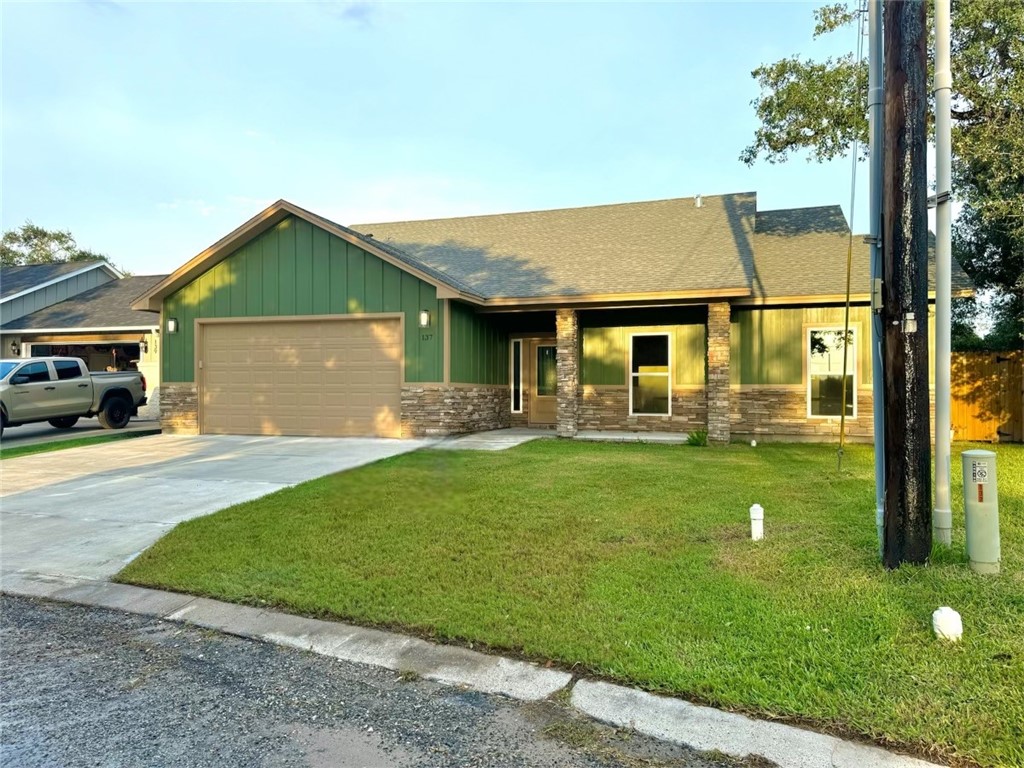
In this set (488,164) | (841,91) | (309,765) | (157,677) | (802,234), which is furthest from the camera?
(488,164)

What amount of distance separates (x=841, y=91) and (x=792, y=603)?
12.2 m

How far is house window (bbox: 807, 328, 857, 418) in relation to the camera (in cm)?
1263

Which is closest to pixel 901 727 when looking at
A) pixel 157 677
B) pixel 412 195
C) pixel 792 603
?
pixel 792 603

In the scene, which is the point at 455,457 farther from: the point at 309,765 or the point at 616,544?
the point at 309,765

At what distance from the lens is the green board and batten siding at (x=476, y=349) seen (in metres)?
12.8

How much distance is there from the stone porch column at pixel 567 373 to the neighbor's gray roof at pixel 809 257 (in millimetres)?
3691

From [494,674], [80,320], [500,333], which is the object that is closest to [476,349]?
[500,333]

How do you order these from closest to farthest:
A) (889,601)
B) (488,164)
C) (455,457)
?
(889,601) < (455,457) < (488,164)

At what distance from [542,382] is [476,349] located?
227cm

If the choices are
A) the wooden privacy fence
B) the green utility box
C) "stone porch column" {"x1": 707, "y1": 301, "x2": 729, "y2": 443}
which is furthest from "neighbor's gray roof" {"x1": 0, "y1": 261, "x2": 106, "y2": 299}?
the wooden privacy fence

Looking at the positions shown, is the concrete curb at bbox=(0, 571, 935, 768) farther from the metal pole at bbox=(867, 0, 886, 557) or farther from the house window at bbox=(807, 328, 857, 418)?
the house window at bbox=(807, 328, 857, 418)

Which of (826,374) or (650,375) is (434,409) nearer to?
(650,375)

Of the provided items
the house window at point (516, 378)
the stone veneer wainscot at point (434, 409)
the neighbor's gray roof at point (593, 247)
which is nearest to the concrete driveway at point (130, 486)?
the stone veneer wainscot at point (434, 409)

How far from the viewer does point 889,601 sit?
12.3ft
